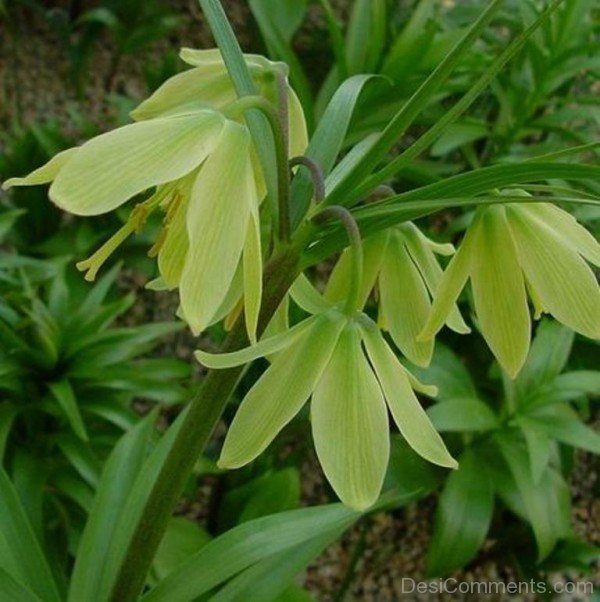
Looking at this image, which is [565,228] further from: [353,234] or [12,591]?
[12,591]

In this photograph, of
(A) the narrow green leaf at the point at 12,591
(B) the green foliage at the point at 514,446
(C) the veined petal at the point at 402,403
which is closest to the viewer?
(C) the veined petal at the point at 402,403

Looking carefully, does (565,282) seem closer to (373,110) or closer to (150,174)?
(150,174)

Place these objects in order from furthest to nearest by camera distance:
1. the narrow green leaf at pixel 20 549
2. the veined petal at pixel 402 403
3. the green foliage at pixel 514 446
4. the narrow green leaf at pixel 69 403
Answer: the green foliage at pixel 514 446 → the narrow green leaf at pixel 69 403 → the narrow green leaf at pixel 20 549 → the veined petal at pixel 402 403

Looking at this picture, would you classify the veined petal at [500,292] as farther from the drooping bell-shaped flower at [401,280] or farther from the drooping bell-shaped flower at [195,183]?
the drooping bell-shaped flower at [195,183]

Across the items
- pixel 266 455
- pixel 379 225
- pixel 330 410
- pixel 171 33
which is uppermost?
pixel 379 225

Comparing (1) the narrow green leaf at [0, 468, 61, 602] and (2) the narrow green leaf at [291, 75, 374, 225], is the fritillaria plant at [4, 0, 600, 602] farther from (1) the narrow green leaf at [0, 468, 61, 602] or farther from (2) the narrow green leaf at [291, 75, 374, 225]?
(1) the narrow green leaf at [0, 468, 61, 602]

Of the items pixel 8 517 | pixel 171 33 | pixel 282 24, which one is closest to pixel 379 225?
pixel 8 517

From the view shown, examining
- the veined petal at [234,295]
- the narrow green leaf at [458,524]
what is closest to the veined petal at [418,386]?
the veined petal at [234,295]
